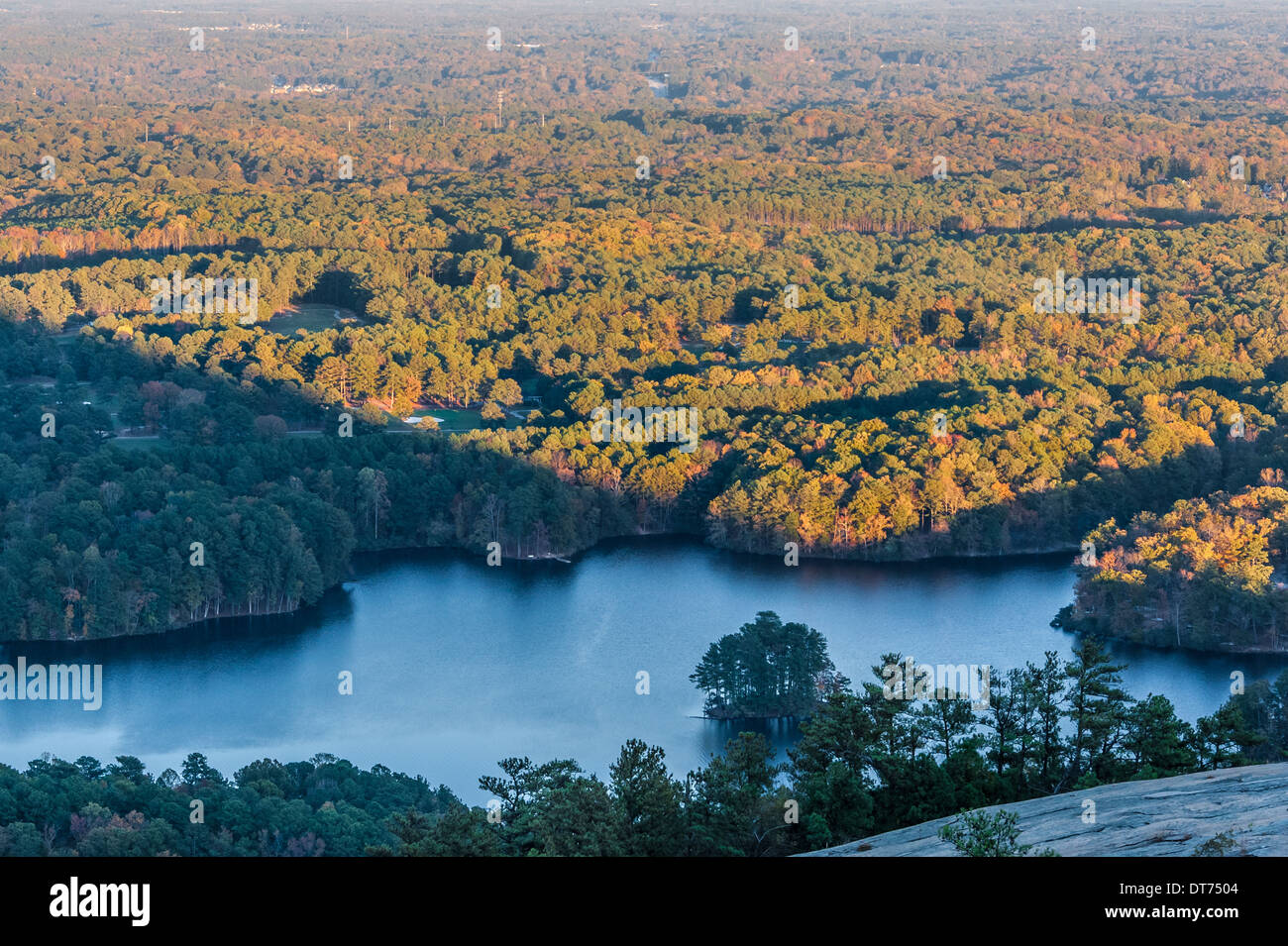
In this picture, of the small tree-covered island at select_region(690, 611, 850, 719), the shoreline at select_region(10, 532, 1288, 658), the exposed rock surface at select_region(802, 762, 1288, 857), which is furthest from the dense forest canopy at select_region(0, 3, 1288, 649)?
the exposed rock surface at select_region(802, 762, 1288, 857)

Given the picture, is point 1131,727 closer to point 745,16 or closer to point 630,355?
point 630,355

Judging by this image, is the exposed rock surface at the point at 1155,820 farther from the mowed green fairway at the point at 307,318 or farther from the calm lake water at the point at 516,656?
the mowed green fairway at the point at 307,318

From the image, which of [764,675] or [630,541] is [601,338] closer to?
[630,541]

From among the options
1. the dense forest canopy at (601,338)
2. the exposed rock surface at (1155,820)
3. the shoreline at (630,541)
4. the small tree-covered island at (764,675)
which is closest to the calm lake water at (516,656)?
the shoreline at (630,541)

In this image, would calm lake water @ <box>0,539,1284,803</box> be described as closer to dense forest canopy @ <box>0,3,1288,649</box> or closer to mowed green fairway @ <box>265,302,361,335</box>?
dense forest canopy @ <box>0,3,1288,649</box>

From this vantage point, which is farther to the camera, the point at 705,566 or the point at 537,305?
the point at 537,305

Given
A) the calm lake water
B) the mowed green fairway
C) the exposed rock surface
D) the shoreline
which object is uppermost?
the mowed green fairway
